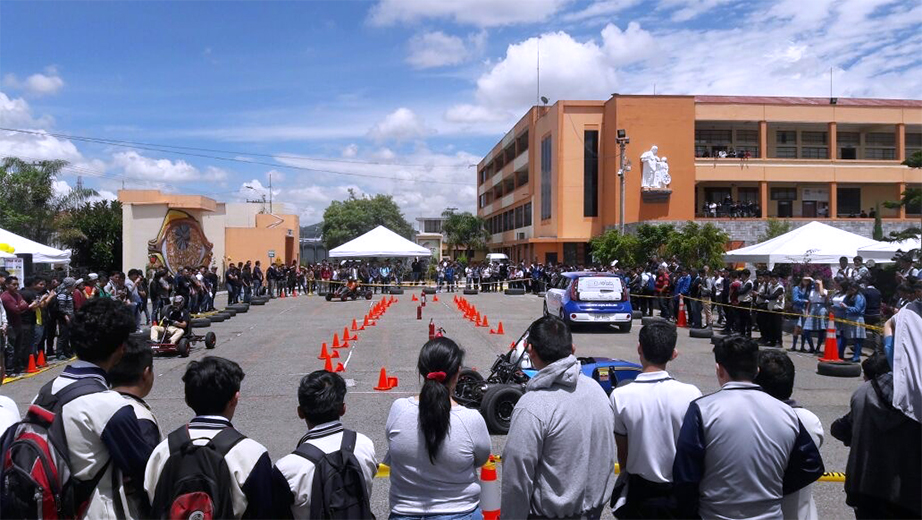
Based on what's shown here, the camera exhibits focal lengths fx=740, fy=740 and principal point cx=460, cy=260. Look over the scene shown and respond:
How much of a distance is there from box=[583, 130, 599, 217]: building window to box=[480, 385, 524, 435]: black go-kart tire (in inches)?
1814

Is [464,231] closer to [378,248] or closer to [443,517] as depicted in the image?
[378,248]

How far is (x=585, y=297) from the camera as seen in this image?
20.6 m

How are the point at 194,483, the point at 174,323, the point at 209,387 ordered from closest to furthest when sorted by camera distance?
the point at 194,483
the point at 209,387
the point at 174,323

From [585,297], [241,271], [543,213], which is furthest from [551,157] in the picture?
[585,297]

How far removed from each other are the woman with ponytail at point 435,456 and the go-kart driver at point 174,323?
13094 millimetres

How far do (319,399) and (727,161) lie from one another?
51330 millimetres

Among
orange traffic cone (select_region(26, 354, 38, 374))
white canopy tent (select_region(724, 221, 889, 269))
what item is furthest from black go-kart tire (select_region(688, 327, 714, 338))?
orange traffic cone (select_region(26, 354, 38, 374))

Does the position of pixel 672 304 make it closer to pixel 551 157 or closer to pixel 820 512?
pixel 820 512

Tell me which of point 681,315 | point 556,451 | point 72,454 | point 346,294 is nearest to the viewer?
point 72,454

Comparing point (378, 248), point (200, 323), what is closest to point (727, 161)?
point (378, 248)

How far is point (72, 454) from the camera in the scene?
3234mm

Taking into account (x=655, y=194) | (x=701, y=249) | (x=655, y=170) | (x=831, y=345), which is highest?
(x=655, y=170)

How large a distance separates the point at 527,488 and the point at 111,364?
6.85ft

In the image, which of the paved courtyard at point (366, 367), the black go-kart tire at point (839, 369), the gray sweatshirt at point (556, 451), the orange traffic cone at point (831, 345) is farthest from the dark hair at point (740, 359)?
the orange traffic cone at point (831, 345)
